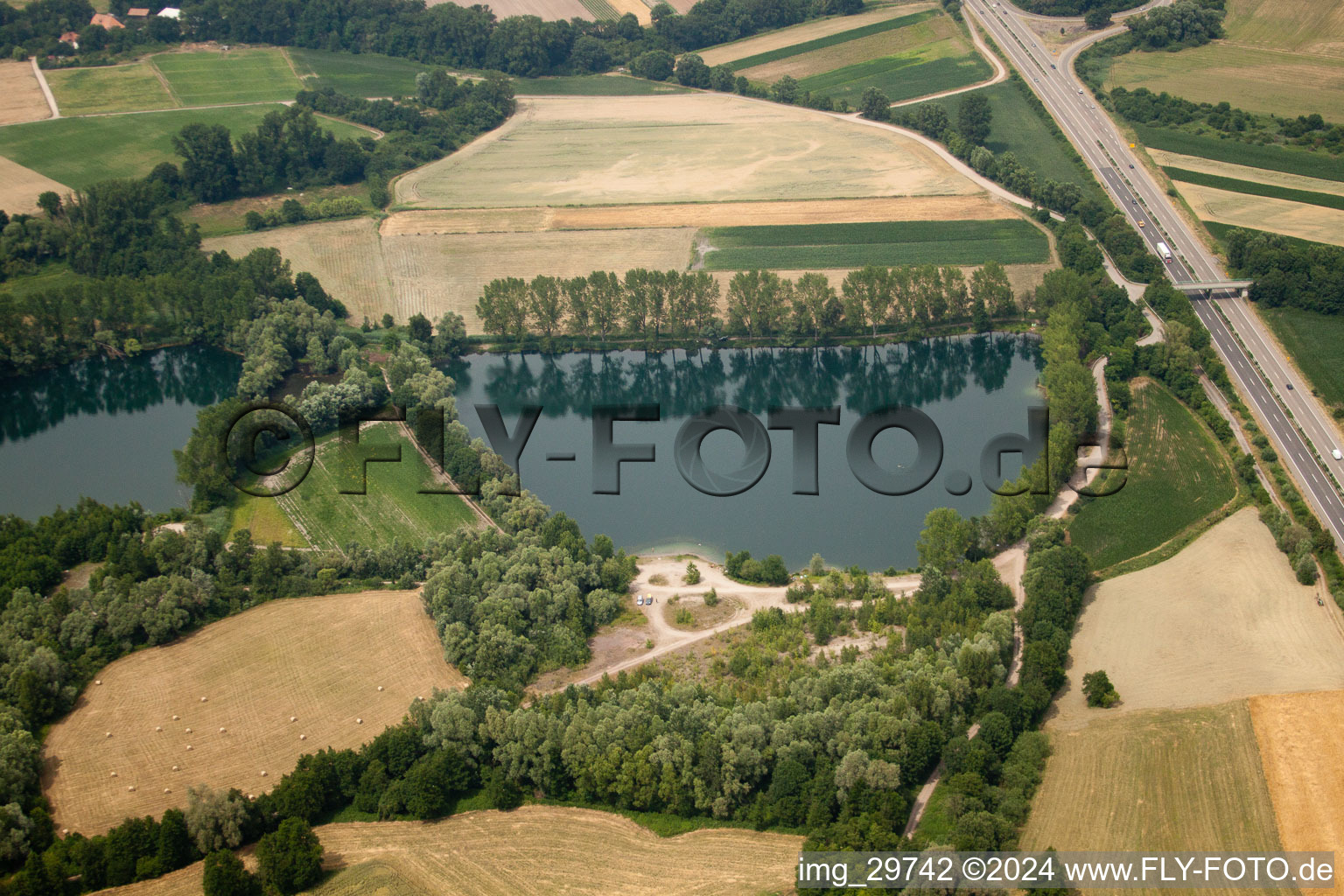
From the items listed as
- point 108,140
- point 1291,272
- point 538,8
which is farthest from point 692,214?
point 108,140

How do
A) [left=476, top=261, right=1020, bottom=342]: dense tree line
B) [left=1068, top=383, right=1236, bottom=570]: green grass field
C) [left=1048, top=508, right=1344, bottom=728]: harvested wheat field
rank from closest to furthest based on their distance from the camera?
[left=1048, top=508, right=1344, bottom=728]: harvested wheat field < [left=1068, top=383, right=1236, bottom=570]: green grass field < [left=476, top=261, right=1020, bottom=342]: dense tree line

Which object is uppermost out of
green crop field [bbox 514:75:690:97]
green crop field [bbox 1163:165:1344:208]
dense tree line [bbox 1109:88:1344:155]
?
green crop field [bbox 514:75:690:97]

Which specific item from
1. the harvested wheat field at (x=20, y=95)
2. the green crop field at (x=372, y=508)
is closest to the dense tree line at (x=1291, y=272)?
the green crop field at (x=372, y=508)

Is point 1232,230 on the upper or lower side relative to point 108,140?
lower

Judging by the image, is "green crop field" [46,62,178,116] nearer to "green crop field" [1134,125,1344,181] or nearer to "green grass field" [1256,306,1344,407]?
"green crop field" [1134,125,1344,181]

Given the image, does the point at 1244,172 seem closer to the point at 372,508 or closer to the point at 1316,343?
the point at 1316,343

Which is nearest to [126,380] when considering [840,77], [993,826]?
[993,826]

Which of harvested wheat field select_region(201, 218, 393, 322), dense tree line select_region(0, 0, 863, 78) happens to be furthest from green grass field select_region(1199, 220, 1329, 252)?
harvested wheat field select_region(201, 218, 393, 322)
